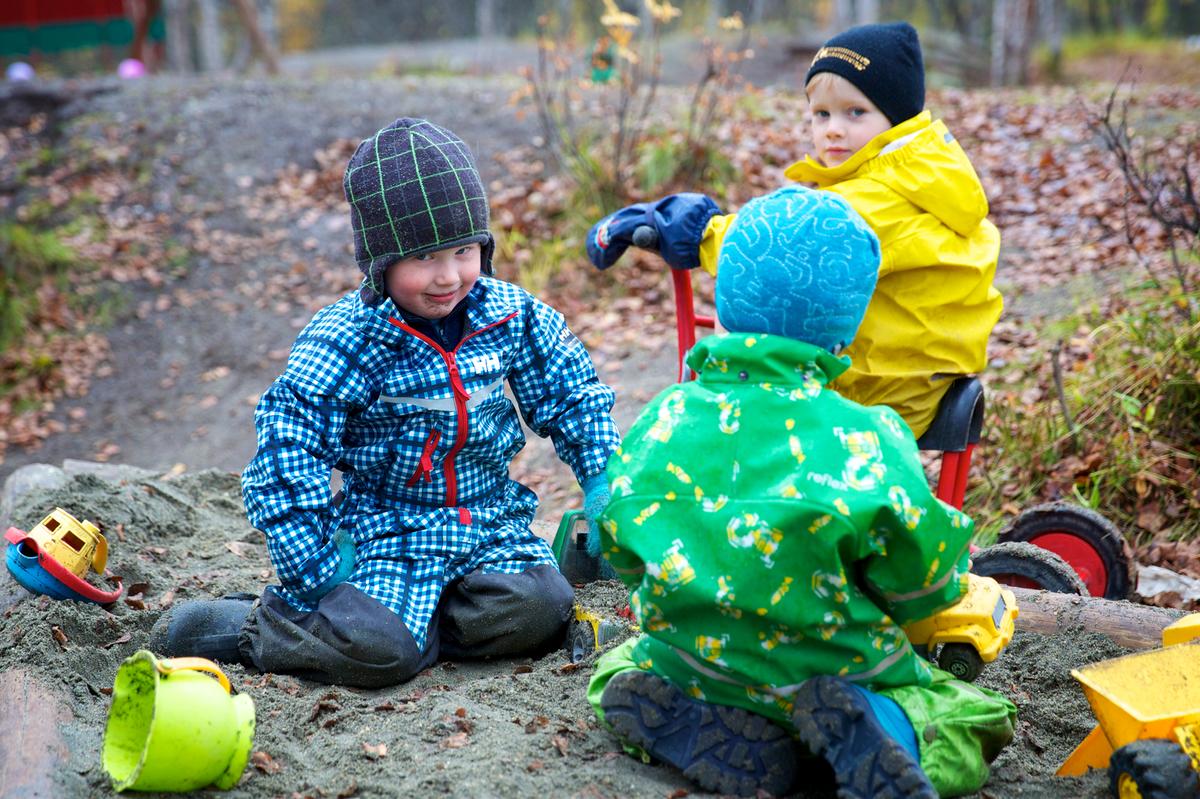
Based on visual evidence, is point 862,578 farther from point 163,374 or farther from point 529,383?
point 163,374

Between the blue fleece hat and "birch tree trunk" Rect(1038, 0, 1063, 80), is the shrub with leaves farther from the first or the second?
"birch tree trunk" Rect(1038, 0, 1063, 80)

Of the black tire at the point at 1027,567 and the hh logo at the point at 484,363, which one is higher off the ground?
the hh logo at the point at 484,363

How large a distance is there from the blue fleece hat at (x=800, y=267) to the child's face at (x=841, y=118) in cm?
129

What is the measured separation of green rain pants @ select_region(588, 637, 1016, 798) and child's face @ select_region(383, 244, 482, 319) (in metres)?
1.41

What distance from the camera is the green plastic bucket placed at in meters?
2.43

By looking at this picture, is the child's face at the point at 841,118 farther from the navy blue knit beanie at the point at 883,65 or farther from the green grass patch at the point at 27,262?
the green grass patch at the point at 27,262

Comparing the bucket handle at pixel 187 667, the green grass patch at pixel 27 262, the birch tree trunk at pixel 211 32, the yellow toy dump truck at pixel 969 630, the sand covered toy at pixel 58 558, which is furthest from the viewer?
the birch tree trunk at pixel 211 32

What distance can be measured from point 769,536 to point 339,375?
1.54 meters

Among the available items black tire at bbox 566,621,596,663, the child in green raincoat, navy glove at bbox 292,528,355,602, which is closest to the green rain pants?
the child in green raincoat

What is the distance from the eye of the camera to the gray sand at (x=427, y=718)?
2.55 m

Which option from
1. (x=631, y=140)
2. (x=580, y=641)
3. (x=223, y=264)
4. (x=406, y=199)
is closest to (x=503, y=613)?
(x=580, y=641)

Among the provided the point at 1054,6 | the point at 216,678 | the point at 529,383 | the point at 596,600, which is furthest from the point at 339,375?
the point at 1054,6

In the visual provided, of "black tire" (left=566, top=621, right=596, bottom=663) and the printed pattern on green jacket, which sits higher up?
the printed pattern on green jacket

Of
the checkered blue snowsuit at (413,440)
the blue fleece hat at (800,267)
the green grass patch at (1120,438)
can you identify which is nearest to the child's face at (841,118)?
the checkered blue snowsuit at (413,440)
